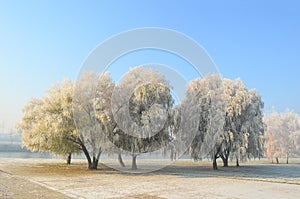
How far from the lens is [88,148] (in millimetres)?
24469

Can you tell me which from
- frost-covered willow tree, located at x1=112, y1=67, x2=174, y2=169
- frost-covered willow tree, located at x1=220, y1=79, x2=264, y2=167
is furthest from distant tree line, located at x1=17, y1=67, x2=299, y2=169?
frost-covered willow tree, located at x1=220, y1=79, x2=264, y2=167

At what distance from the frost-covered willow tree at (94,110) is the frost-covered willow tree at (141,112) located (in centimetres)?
69

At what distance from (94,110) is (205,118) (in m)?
11.1

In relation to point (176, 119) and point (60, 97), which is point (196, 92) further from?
point (60, 97)

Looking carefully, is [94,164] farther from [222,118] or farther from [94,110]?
[222,118]

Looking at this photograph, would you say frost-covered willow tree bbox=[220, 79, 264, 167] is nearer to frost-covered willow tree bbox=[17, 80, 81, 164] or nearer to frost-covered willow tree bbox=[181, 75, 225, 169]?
frost-covered willow tree bbox=[181, 75, 225, 169]

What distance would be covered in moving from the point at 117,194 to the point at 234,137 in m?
19.8

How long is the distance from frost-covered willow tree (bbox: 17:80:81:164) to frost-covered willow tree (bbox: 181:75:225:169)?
1015 centimetres

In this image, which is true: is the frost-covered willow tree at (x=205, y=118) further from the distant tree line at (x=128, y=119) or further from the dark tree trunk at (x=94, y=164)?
the dark tree trunk at (x=94, y=164)

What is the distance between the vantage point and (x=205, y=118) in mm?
27750

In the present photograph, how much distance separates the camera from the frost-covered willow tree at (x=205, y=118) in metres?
26.9

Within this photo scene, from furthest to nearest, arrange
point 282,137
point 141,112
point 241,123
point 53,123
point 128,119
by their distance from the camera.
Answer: point 282,137 < point 241,123 < point 53,123 < point 141,112 < point 128,119

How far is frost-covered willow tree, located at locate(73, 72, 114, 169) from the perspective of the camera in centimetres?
2202

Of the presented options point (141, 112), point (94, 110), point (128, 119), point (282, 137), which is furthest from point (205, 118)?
point (282, 137)
